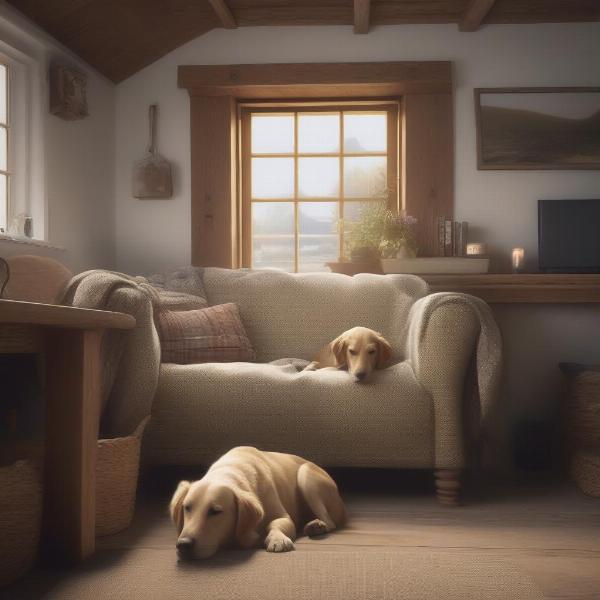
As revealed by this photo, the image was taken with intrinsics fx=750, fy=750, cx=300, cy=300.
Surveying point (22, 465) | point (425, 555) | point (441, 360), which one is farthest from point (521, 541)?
point (22, 465)

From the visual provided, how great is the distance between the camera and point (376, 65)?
414 centimetres

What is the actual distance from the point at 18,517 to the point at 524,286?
9.39 feet

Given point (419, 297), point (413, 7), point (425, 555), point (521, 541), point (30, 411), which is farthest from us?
point (413, 7)

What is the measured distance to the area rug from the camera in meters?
1.72

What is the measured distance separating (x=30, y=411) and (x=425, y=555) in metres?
1.29

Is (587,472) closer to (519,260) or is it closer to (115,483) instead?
(519,260)

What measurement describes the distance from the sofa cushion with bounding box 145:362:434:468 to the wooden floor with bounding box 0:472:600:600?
0.64 ft

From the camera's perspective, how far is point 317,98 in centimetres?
434

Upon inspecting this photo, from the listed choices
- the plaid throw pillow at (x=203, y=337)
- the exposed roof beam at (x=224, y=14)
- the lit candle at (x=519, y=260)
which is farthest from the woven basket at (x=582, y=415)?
the exposed roof beam at (x=224, y=14)

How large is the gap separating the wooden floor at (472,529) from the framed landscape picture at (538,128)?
1855mm

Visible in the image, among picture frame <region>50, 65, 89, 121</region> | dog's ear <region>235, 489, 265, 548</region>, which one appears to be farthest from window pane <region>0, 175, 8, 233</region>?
dog's ear <region>235, 489, 265, 548</region>

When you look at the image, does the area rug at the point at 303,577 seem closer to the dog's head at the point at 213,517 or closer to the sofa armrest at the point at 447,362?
the dog's head at the point at 213,517

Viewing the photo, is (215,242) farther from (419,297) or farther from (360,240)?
(419,297)

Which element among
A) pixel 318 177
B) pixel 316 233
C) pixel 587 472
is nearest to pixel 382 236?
pixel 316 233
